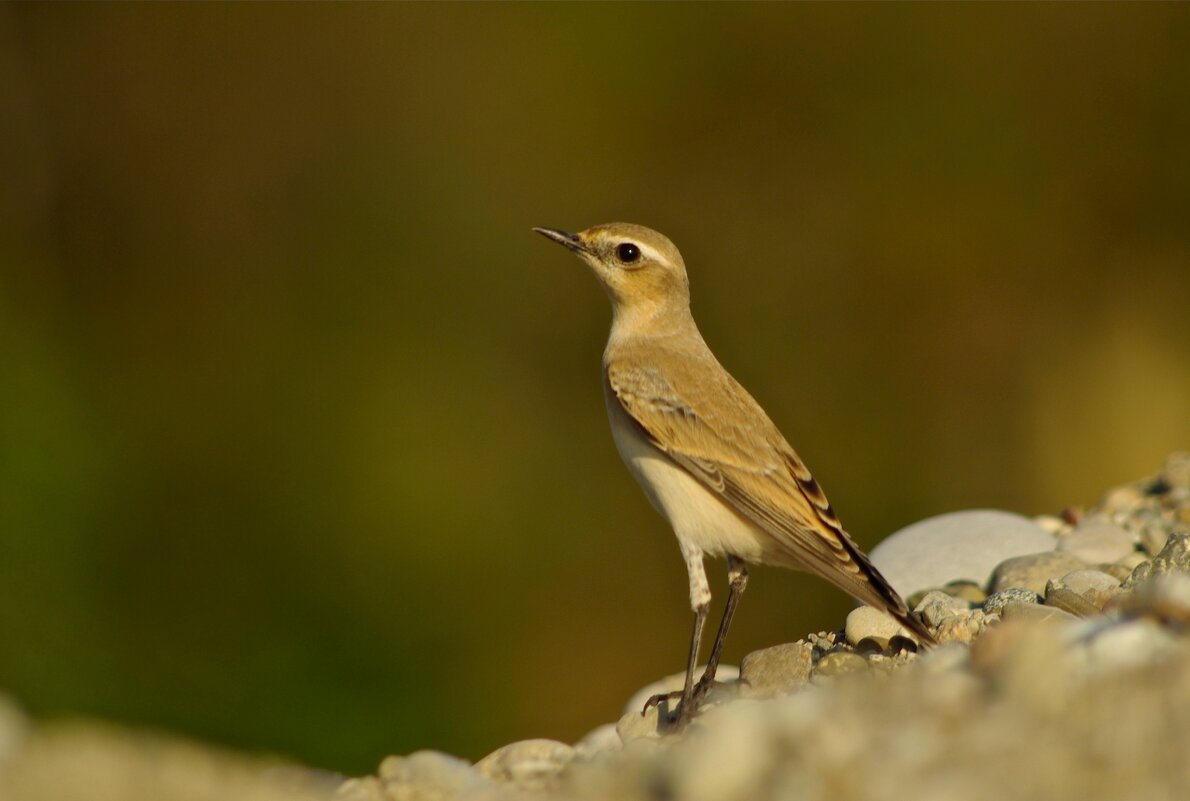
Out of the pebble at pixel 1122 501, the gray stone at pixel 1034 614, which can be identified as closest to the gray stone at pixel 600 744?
the gray stone at pixel 1034 614

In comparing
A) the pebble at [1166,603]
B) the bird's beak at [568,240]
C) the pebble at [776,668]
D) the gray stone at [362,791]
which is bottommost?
the pebble at [776,668]

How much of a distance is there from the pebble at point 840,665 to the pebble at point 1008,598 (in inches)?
26.4

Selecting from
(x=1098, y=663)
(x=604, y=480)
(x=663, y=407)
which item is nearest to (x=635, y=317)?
(x=663, y=407)

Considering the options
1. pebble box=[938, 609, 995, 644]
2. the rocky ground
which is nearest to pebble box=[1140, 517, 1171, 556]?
pebble box=[938, 609, 995, 644]

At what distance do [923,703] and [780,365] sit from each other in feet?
31.9

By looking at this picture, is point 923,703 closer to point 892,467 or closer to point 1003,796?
point 1003,796

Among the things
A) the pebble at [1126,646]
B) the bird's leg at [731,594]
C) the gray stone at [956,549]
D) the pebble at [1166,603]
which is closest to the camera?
the pebble at [1126,646]

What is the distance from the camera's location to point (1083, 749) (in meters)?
3.45

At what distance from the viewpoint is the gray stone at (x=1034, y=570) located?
6.89 metres

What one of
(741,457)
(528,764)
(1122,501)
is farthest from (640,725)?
(1122,501)

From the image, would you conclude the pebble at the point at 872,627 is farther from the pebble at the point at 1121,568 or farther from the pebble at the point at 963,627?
the pebble at the point at 1121,568

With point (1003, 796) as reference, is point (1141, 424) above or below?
below

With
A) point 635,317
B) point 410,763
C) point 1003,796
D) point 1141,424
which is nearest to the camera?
point 1003,796

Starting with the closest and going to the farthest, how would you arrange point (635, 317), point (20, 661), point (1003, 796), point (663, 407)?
point (1003, 796) → point (663, 407) → point (635, 317) → point (20, 661)
